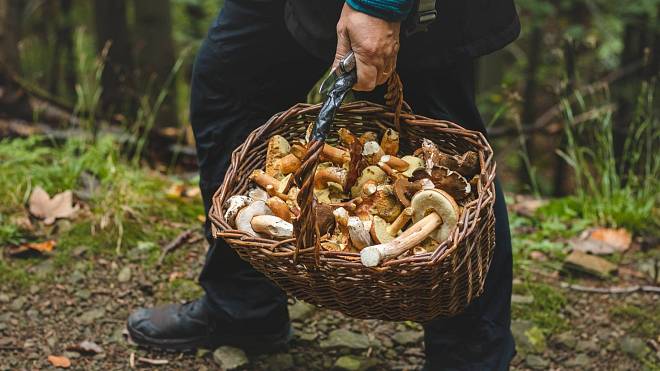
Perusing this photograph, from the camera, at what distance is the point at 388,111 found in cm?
192

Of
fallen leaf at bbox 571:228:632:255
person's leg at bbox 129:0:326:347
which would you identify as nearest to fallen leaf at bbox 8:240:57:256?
person's leg at bbox 129:0:326:347

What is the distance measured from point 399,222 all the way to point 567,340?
125cm

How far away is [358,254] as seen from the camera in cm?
152

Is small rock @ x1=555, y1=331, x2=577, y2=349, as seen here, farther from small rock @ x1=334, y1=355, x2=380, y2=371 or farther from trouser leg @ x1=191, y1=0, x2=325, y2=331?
trouser leg @ x1=191, y1=0, x2=325, y2=331

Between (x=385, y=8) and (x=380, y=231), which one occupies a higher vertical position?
(x=385, y=8)

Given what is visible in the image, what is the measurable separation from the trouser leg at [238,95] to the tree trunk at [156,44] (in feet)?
11.0

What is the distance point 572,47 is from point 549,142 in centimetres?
610

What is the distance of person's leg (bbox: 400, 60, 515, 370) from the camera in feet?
6.50

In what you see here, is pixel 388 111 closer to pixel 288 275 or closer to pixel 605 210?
pixel 288 275

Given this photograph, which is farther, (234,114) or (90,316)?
(90,316)

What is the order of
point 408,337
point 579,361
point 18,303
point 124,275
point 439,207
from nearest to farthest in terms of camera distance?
point 439,207 → point 579,361 → point 408,337 → point 18,303 → point 124,275


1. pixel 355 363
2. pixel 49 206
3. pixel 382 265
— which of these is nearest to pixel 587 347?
pixel 355 363

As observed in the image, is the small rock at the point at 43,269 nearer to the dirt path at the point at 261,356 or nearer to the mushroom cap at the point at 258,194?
the dirt path at the point at 261,356

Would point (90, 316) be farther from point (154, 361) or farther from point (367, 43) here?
point (367, 43)
